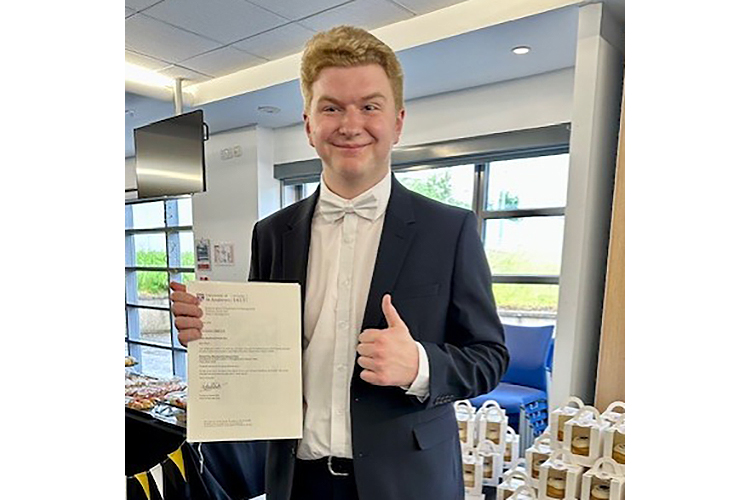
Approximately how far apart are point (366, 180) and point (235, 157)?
37.8 inches

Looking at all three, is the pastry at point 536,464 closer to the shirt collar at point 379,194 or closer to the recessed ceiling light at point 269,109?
the shirt collar at point 379,194

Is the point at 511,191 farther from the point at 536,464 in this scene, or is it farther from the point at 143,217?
the point at 143,217

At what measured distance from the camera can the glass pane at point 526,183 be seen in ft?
8.95

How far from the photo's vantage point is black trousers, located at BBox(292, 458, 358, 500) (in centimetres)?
74

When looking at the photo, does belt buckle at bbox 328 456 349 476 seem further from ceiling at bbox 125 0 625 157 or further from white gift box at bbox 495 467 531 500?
white gift box at bbox 495 467 531 500

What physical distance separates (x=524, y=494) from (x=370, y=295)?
135 cm

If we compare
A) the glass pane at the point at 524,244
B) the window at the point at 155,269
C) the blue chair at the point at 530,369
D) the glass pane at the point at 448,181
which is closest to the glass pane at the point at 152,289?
the window at the point at 155,269

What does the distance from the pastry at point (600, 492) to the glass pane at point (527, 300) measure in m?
1.04

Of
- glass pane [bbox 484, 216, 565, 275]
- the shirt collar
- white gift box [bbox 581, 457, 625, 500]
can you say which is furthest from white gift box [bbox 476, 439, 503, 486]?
the shirt collar

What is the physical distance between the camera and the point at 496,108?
102 inches

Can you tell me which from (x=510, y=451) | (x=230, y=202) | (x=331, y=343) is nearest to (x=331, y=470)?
(x=331, y=343)
